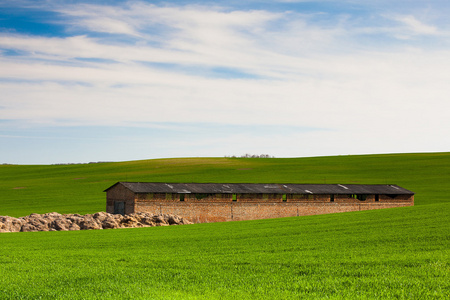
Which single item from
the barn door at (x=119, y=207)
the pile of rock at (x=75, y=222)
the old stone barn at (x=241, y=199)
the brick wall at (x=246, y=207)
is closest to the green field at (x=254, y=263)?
the pile of rock at (x=75, y=222)

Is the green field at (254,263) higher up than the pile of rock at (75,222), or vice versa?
the green field at (254,263)

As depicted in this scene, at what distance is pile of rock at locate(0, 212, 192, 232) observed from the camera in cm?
3203

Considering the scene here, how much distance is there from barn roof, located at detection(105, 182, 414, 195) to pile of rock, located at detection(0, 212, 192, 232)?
428cm

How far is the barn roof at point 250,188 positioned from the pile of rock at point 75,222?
4.28 meters

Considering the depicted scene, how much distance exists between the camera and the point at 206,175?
72188 mm

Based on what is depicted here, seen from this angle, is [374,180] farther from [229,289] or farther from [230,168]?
[229,289]

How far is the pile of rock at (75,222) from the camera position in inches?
1261

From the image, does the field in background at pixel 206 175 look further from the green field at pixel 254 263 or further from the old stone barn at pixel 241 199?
the green field at pixel 254 263

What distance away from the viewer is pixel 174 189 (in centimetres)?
4056

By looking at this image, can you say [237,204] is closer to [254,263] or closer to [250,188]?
[250,188]

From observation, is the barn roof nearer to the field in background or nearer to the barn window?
the barn window

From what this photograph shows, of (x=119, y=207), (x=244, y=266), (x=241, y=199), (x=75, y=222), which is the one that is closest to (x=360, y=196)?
(x=241, y=199)

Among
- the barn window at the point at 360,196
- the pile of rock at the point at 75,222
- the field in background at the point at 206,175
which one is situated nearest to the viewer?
the pile of rock at the point at 75,222

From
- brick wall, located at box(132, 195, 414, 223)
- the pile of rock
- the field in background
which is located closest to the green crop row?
the pile of rock
